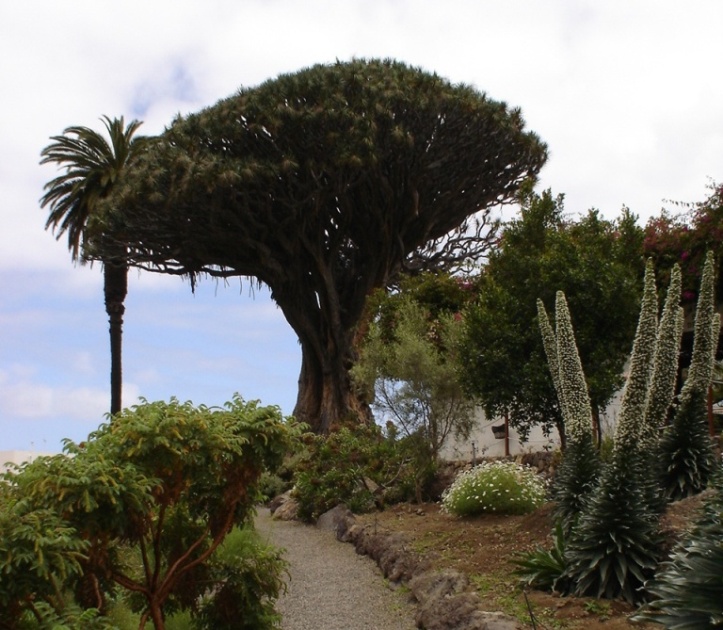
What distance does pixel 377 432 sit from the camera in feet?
66.3

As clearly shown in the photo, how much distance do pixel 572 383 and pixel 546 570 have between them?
7.55 feet

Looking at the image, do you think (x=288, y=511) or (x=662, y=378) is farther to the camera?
(x=288, y=511)

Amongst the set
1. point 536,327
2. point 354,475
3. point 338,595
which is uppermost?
point 536,327

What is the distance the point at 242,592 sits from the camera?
8180 mm

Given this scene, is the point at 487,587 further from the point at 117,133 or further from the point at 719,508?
the point at 117,133

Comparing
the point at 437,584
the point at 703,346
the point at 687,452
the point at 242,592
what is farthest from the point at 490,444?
the point at 242,592

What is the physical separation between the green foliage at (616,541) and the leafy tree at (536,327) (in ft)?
20.6

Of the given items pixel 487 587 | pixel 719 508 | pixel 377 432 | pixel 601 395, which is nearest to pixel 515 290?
pixel 601 395

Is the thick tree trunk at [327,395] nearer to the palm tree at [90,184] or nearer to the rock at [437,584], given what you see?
the palm tree at [90,184]

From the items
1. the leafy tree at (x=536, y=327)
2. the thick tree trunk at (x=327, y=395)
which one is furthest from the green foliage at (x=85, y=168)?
the leafy tree at (x=536, y=327)

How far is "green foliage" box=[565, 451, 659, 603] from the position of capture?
28.4 ft

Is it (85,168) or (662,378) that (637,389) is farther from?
(85,168)

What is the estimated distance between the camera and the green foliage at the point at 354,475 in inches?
733

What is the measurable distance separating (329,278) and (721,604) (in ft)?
80.3
